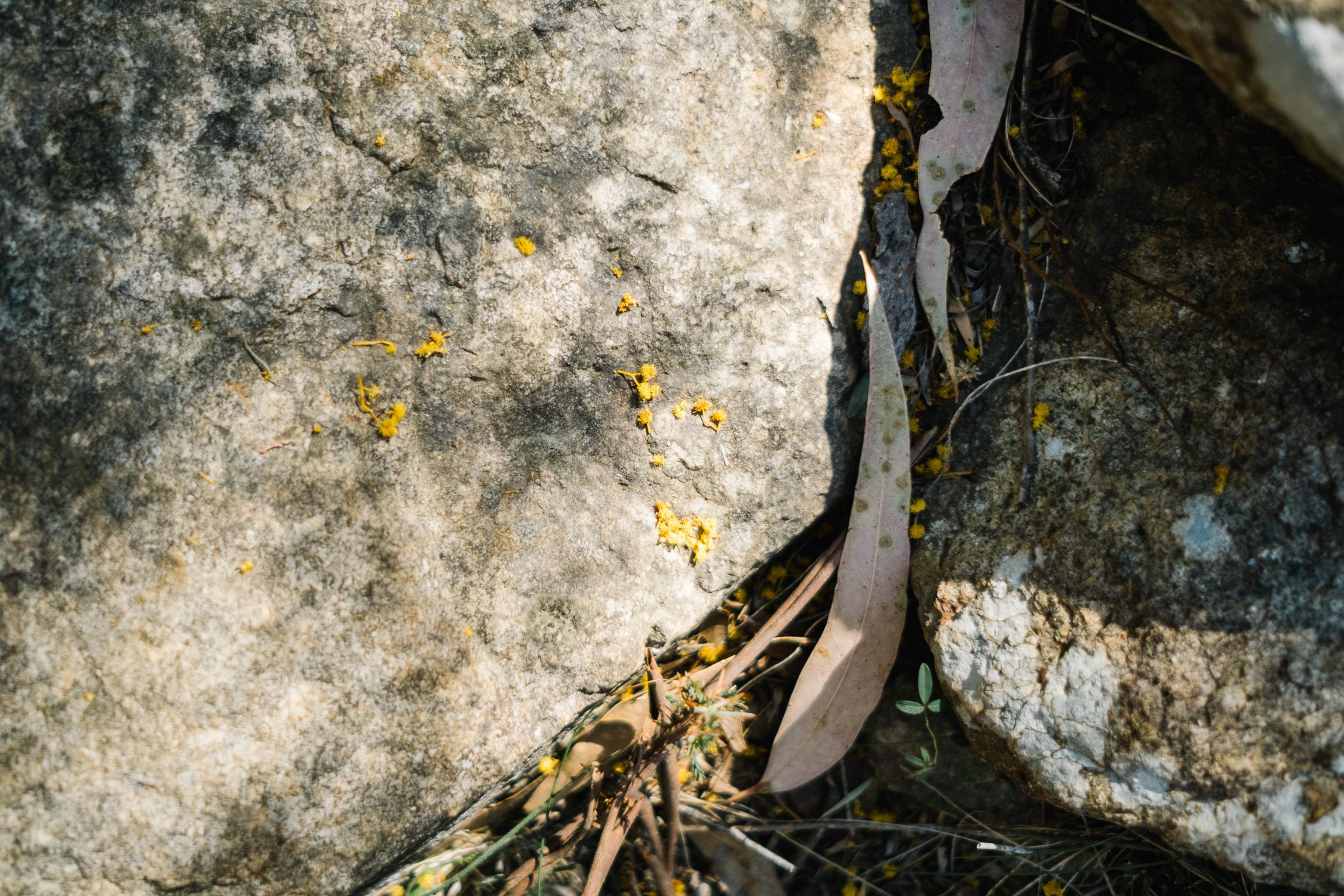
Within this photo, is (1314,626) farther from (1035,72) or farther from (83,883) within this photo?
(83,883)

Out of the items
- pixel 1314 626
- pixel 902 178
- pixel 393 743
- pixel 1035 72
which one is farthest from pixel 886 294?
pixel 393 743

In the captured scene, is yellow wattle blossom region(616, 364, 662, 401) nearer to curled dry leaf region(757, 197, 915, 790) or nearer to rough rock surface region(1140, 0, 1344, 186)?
curled dry leaf region(757, 197, 915, 790)

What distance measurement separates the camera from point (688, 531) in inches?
78.3

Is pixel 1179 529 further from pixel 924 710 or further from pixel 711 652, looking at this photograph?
pixel 711 652

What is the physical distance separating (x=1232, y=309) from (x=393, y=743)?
1983mm

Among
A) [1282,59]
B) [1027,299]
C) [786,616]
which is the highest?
[1282,59]

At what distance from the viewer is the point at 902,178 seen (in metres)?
2.11

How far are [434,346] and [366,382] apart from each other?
16 centimetres

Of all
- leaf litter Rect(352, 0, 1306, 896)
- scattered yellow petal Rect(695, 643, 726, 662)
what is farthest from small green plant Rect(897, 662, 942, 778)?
scattered yellow petal Rect(695, 643, 726, 662)

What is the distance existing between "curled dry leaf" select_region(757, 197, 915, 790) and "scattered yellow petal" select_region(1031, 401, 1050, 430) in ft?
0.91

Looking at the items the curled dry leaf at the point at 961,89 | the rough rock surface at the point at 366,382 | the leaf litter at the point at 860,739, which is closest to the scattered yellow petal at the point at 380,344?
the rough rock surface at the point at 366,382

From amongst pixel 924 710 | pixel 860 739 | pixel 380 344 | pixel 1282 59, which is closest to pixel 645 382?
pixel 380 344

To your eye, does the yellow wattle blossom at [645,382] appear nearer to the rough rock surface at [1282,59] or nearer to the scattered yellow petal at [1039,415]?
the scattered yellow petal at [1039,415]

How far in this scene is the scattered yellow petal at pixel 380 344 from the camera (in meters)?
1.81
